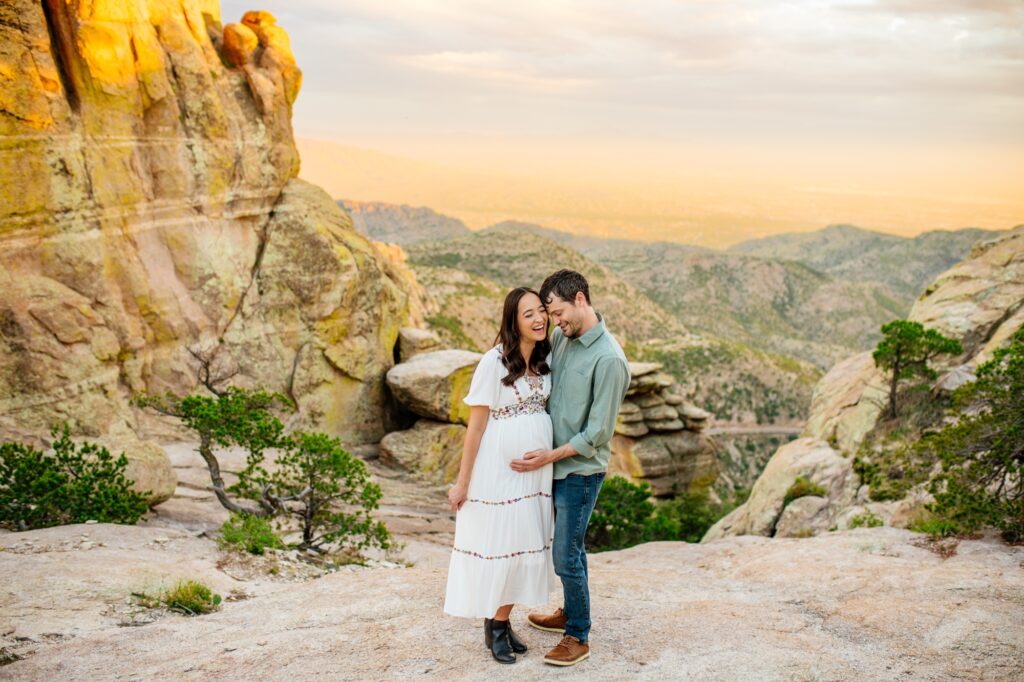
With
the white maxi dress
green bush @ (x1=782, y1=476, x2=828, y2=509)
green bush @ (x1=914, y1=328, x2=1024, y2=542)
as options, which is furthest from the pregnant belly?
green bush @ (x1=782, y1=476, x2=828, y2=509)

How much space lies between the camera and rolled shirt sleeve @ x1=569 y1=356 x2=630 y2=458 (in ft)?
18.2

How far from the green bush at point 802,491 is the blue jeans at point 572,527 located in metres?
12.6

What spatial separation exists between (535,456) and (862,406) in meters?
19.0

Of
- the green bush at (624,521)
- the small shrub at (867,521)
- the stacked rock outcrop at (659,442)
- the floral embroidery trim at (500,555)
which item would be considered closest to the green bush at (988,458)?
the small shrub at (867,521)

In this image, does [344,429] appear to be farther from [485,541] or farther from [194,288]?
[485,541]

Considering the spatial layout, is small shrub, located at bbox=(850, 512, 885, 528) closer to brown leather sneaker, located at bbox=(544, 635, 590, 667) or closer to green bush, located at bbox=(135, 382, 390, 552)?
green bush, located at bbox=(135, 382, 390, 552)

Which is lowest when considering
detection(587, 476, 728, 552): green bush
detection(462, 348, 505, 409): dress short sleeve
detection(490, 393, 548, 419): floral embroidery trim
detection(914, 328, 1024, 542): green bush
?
detection(587, 476, 728, 552): green bush

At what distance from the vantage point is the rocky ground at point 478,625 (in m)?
6.00

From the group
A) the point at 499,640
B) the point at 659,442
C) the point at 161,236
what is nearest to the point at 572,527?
the point at 499,640

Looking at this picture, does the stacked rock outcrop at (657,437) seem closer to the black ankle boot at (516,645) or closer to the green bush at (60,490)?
the green bush at (60,490)

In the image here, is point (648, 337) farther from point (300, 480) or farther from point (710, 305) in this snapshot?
point (300, 480)

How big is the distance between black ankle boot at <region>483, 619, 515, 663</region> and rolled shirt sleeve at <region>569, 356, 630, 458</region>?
1.69 m

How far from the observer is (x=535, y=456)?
5.66m

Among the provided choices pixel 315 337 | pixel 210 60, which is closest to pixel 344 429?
pixel 315 337
